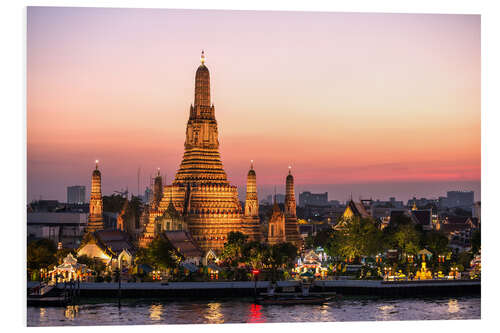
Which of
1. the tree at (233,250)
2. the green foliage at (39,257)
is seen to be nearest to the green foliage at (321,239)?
the tree at (233,250)

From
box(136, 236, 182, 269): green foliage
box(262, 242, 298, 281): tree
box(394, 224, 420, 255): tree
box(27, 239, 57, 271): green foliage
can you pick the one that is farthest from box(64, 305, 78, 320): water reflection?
box(394, 224, 420, 255): tree

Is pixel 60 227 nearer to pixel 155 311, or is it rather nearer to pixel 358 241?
pixel 358 241

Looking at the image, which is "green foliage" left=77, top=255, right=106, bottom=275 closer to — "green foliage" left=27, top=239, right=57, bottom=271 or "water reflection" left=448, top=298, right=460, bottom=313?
"green foliage" left=27, top=239, right=57, bottom=271

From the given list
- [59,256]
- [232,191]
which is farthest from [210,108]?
[59,256]

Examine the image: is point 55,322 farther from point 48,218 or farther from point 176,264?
point 48,218

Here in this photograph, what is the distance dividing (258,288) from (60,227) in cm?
2183

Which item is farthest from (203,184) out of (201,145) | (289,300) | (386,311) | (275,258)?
(386,311)

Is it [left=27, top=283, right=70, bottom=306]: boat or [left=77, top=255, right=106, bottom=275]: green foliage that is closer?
[left=27, top=283, right=70, bottom=306]: boat

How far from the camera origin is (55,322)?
1277 inches

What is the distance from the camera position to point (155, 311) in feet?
117

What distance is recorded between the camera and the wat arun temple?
5212 centimetres

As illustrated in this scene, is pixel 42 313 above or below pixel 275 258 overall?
below

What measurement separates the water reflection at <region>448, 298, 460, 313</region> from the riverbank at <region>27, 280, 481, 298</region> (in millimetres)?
2197

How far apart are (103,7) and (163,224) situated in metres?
21.8
